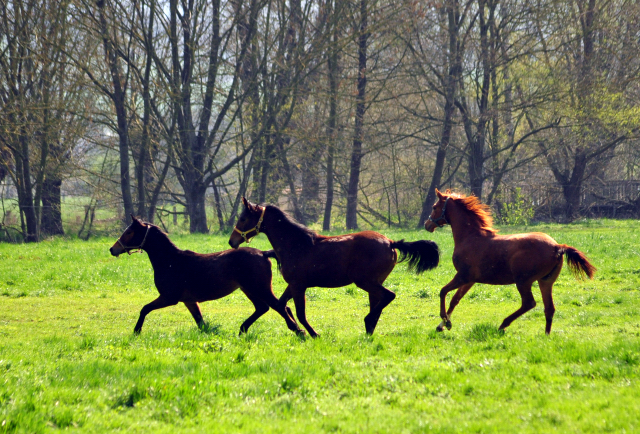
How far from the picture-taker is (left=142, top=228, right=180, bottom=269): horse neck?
8555 millimetres

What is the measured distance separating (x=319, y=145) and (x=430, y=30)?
954cm

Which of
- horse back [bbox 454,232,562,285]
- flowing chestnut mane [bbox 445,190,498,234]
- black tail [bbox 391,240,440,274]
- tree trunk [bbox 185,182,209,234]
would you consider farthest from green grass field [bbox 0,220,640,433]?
tree trunk [bbox 185,182,209,234]

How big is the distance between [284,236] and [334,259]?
2.86 ft

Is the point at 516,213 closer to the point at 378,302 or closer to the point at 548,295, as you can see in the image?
the point at 548,295

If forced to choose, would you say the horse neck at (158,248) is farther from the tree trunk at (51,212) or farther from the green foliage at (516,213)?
the green foliage at (516,213)

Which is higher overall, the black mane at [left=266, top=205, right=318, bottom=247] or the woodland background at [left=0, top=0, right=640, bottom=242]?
the woodland background at [left=0, top=0, right=640, bottom=242]

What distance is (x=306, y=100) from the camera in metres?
27.9

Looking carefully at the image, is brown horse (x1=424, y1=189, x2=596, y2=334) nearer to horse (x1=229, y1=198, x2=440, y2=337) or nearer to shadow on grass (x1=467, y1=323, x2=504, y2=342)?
shadow on grass (x1=467, y1=323, x2=504, y2=342)

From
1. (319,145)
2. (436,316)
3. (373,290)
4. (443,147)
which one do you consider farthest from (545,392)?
(443,147)

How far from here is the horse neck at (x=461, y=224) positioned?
865 centimetres

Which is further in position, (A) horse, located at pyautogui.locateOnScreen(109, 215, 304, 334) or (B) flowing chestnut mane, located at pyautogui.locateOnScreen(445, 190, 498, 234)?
(B) flowing chestnut mane, located at pyautogui.locateOnScreen(445, 190, 498, 234)

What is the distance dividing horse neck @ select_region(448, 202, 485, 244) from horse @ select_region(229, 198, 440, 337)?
683mm

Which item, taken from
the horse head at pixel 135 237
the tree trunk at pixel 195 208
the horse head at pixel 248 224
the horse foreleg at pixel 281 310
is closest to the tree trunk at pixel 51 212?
the tree trunk at pixel 195 208

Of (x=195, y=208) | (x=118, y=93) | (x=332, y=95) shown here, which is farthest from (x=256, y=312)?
(x=195, y=208)
